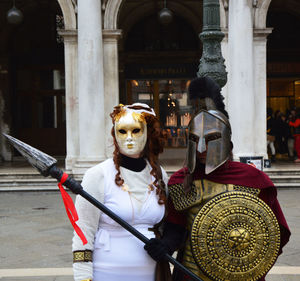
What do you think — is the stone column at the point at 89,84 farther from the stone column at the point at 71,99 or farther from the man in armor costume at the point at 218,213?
the man in armor costume at the point at 218,213

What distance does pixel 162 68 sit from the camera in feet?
57.0

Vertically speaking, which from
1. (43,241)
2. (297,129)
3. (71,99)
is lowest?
(43,241)

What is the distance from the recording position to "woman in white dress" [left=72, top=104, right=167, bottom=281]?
8.94ft

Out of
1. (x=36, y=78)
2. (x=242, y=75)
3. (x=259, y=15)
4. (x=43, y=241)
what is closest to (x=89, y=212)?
(x=43, y=241)

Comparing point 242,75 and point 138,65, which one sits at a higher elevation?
point 138,65

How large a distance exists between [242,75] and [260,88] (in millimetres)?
828

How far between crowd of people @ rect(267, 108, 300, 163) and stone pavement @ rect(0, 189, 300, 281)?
14.6 ft

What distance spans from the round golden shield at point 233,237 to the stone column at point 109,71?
10337 millimetres

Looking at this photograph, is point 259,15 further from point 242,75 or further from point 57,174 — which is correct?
point 57,174

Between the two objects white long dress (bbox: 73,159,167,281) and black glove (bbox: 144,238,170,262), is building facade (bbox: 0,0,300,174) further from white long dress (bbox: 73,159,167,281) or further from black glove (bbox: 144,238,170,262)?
black glove (bbox: 144,238,170,262)

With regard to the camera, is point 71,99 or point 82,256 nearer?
point 82,256

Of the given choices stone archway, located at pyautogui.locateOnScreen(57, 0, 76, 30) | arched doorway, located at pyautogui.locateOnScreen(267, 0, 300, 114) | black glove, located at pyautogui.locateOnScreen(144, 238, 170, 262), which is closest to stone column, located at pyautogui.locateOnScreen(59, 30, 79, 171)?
stone archway, located at pyautogui.locateOnScreen(57, 0, 76, 30)

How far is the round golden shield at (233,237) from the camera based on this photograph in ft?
8.29

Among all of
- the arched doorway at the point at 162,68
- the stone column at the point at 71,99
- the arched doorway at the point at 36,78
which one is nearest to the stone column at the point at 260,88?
the arched doorway at the point at 162,68
